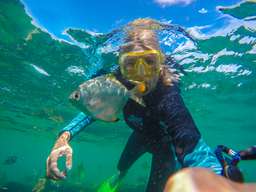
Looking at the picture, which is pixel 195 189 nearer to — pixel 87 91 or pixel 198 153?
pixel 198 153

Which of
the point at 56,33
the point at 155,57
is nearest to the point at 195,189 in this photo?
the point at 155,57

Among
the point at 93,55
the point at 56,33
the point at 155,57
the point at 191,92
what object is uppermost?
the point at 56,33

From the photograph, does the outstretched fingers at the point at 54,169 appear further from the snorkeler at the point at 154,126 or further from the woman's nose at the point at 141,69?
the woman's nose at the point at 141,69

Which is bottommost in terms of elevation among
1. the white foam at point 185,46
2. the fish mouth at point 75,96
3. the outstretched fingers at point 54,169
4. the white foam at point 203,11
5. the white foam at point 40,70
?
the outstretched fingers at point 54,169

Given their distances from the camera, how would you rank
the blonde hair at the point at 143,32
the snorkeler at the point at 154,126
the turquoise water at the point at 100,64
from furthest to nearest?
the turquoise water at the point at 100,64, the blonde hair at the point at 143,32, the snorkeler at the point at 154,126

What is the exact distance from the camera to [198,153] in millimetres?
3758

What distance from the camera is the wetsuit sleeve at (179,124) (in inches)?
152

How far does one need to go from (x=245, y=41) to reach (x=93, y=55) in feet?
26.2

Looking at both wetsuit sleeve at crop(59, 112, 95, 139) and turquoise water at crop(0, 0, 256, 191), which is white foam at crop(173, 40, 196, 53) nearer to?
turquoise water at crop(0, 0, 256, 191)

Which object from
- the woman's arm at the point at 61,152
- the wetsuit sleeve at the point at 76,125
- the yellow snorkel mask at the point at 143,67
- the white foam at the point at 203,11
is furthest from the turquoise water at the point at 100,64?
the yellow snorkel mask at the point at 143,67

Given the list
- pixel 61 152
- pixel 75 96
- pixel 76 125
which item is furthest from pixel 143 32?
pixel 61 152

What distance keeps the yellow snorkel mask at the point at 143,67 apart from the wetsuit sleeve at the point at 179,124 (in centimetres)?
46

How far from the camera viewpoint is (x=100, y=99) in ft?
14.1

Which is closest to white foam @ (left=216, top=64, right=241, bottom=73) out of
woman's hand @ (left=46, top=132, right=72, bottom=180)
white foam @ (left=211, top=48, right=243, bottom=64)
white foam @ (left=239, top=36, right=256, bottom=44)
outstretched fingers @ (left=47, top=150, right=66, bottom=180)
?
white foam @ (left=211, top=48, right=243, bottom=64)
